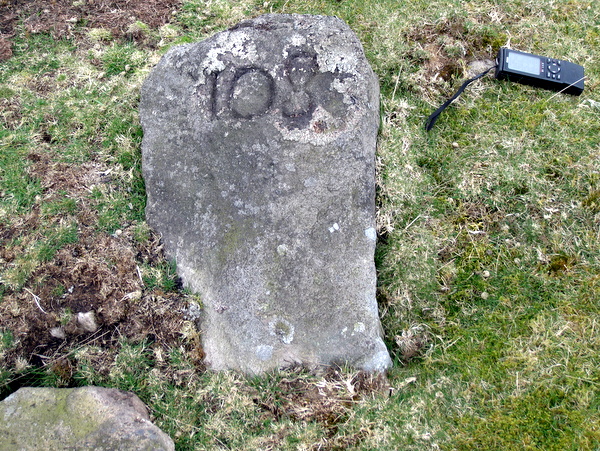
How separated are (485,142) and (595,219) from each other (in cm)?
88

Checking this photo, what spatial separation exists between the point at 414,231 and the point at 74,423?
87.5 inches

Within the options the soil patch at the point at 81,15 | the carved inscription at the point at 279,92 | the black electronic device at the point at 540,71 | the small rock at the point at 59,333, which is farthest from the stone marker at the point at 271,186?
the soil patch at the point at 81,15

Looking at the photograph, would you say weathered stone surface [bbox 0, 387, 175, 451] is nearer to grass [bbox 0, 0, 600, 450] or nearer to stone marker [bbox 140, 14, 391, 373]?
grass [bbox 0, 0, 600, 450]

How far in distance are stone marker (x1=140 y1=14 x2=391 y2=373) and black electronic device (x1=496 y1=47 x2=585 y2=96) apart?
3.90ft

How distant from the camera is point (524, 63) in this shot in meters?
3.75

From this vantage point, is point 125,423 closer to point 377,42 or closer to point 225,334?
point 225,334

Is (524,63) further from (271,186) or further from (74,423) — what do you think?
(74,423)

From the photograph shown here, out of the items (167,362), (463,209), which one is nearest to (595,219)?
(463,209)

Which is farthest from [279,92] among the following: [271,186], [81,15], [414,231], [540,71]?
[81,15]

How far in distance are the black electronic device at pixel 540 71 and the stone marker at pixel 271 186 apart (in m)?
1.19

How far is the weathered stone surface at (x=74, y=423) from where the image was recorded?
2373 millimetres

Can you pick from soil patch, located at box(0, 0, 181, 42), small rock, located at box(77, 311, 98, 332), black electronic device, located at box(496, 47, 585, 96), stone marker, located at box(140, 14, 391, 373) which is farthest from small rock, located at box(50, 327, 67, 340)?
black electronic device, located at box(496, 47, 585, 96)

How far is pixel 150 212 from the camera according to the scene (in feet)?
10.7

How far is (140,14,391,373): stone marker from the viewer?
2818 millimetres
